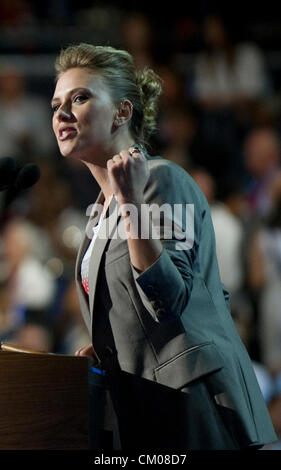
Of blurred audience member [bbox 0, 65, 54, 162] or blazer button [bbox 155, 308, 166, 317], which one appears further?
blurred audience member [bbox 0, 65, 54, 162]

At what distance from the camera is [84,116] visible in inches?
93.1

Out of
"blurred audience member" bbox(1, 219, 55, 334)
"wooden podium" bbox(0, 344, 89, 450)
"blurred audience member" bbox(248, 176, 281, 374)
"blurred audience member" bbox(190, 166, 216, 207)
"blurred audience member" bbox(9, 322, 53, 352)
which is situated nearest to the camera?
"wooden podium" bbox(0, 344, 89, 450)

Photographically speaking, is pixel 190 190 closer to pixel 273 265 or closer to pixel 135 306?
pixel 135 306

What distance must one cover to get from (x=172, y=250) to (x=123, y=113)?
52 centimetres

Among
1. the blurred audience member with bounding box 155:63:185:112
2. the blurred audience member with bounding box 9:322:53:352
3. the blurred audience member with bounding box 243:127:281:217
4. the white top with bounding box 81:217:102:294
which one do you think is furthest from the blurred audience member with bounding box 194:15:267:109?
the white top with bounding box 81:217:102:294

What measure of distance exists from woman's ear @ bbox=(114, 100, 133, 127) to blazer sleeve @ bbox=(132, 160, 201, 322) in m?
0.24

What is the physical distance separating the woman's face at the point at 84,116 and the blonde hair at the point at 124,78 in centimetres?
3

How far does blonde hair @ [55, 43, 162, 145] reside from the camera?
7.99ft

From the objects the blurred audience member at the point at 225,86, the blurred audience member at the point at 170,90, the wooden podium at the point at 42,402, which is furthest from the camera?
the blurred audience member at the point at 225,86

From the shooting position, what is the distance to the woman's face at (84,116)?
237 centimetres

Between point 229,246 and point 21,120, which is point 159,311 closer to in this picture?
point 229,246

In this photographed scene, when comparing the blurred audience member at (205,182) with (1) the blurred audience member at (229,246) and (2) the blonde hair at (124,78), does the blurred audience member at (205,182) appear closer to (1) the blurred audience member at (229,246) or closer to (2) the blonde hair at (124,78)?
(1) the blurred audience member at (229,246)

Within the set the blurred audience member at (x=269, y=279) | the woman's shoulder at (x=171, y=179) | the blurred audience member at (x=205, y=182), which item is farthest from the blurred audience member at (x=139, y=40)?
the woman's shoulder at (x=171, y=179)

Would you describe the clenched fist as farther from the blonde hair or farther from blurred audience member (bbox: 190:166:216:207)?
blurred audience member (bbox: 190:166:216:207)
